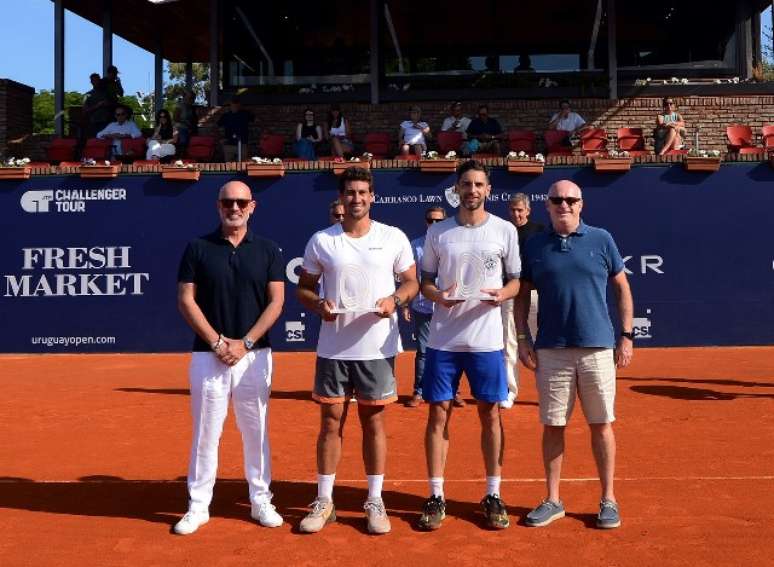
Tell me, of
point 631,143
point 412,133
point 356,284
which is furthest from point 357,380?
point 631,143

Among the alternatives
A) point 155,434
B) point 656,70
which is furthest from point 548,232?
point 656,70

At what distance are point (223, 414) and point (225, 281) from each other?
31.2 inches

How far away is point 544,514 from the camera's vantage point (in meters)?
5.07

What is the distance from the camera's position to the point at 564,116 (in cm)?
1819

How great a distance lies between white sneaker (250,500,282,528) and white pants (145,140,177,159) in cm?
1261

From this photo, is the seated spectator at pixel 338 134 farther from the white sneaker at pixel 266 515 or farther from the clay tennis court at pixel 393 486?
the white sneaker at pixel 266 515

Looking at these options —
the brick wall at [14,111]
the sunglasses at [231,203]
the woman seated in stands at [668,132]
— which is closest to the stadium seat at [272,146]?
the brick wall at [14,111]

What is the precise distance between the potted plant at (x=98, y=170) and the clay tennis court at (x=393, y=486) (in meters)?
5.23

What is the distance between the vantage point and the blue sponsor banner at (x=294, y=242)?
46.9ft

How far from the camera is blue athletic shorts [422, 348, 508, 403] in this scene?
5.11 meters

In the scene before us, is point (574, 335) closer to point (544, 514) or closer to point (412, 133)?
point (544, 514)

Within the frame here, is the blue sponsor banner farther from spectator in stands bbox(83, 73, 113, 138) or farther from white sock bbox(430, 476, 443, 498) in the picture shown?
white sock bbox(430, 476, 443, 498)

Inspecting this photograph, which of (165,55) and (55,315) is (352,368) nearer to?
(55,315)

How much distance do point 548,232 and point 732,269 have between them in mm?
10138
